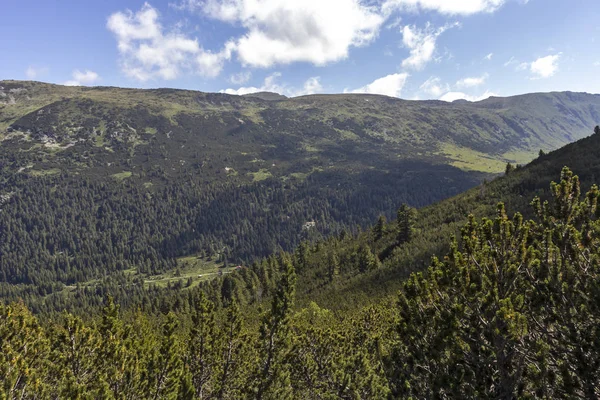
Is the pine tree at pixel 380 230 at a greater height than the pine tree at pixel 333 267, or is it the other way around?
the pine tree at pixel 380 230

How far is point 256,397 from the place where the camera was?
98.0ft

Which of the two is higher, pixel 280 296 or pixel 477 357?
pixel 477 357

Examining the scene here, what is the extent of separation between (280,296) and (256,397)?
9474 mm

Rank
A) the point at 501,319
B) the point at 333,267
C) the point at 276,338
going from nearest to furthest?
the point at 501,319
the point at 276,338
the point at 333,267

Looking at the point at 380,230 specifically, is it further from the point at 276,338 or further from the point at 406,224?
the point at 276,338

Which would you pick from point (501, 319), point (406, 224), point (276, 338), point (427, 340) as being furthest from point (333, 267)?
point (501, 319)

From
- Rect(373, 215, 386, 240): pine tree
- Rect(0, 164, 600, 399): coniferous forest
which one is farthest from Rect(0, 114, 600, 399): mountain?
Rect(373, 215, 386, 240): pine tree

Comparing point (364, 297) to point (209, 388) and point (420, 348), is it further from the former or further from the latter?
point (420, 348)

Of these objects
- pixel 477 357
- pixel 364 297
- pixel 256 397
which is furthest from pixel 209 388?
pixel 364 297

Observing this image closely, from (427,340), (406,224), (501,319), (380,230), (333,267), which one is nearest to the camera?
(501,319)

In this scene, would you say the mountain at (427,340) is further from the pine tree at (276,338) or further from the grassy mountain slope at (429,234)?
the grassy mountain slope at (429,234)

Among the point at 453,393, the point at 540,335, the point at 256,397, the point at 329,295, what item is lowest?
the point at 329,295

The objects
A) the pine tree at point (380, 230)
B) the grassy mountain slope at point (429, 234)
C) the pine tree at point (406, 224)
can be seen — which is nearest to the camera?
the grassy mountain slope at point (429, 234)

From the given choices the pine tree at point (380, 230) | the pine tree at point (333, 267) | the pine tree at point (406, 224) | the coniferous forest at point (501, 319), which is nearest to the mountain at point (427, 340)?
the coniferous forest at point (501, 319)
